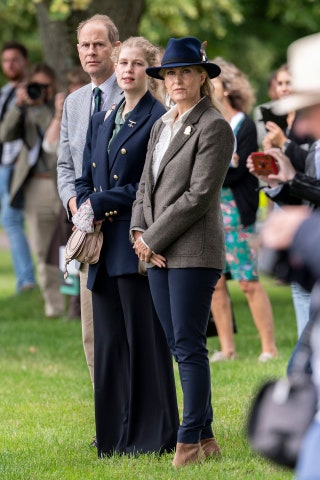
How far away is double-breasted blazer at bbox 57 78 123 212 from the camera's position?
7098 millimetres

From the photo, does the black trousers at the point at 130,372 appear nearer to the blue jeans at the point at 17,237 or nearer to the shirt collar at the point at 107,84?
the shirt collar at the point at 107,84

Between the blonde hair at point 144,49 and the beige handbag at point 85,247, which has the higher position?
the blonde hair at point 144,49

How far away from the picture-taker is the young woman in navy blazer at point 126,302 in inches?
259

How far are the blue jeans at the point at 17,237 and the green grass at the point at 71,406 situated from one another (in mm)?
2145

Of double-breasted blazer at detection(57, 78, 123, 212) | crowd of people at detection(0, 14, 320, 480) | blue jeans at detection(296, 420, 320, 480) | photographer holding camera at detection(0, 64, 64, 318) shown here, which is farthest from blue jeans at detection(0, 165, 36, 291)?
blue jeans at detection(296, 420, 320, 480)

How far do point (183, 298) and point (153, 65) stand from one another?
4.63 ft

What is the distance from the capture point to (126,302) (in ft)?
21.6

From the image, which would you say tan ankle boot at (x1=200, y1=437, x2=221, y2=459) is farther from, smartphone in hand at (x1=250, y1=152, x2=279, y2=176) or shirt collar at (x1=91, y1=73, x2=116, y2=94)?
shirt collar at (x1=91, y1=73, x2=116, y2=94)

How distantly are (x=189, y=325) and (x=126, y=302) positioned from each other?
0.53 meters

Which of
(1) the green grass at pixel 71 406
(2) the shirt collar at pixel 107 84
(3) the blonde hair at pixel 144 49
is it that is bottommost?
(1) the green grass at pixel 71 406

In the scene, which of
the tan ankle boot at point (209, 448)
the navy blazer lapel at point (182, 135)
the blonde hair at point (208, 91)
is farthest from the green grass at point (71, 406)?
the blonde hair at point (208, 91)

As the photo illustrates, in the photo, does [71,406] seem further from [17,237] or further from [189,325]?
[17,237]

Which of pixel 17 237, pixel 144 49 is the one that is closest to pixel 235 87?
pixel 144 49

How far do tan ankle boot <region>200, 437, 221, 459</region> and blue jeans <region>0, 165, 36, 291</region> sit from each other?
1005cm
